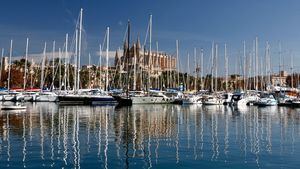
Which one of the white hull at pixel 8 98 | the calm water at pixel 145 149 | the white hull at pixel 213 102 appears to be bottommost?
the calm water at pixel 145 149

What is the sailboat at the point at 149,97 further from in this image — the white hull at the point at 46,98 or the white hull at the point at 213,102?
the white hull at the point at 46,98

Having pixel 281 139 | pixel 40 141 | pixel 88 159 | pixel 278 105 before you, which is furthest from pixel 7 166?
pixel 278 105

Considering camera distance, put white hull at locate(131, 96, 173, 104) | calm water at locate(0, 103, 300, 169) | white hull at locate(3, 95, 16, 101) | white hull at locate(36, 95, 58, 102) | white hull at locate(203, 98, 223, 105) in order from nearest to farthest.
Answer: calm water at locate(0, 103, 300, 169)
white hull at locate(131, 96, 173, 104)
white hull at locate(203, 98, 223, 105)
white hull at locate(36, 95, 58, 102)
white hull at locate(3, 95, 16, 101)

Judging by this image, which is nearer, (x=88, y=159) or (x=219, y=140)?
(x=88, y=159)

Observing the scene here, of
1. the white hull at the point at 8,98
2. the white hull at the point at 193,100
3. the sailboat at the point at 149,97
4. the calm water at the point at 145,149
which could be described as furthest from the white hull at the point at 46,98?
the calm water at the point at 145,149

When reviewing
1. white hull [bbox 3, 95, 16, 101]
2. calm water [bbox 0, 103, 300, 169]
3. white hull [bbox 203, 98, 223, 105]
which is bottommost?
calm water [bbox 0, 103, 300, 169]

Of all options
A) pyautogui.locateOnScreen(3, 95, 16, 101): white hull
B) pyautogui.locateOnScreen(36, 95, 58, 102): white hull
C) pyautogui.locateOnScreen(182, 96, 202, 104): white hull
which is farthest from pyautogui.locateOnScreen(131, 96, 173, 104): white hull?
pyautogui.locateOnScreen(3, 95, 16, 101): white hull

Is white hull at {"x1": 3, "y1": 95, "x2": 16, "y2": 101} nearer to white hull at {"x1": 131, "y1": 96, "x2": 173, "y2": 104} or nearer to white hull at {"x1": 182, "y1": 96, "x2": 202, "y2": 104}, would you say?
white hull at {"x1": 131, "y1": 96, "x2": 173, "y2": 104}

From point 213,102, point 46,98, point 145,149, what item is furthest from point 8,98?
point 145,149

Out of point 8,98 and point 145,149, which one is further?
point 8,98

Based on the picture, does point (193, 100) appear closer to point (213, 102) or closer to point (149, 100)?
point (213, 102)

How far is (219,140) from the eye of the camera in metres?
27.0

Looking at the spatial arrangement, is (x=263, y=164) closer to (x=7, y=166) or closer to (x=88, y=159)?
(x=88, y=159)

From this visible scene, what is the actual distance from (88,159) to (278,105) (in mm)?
83387
